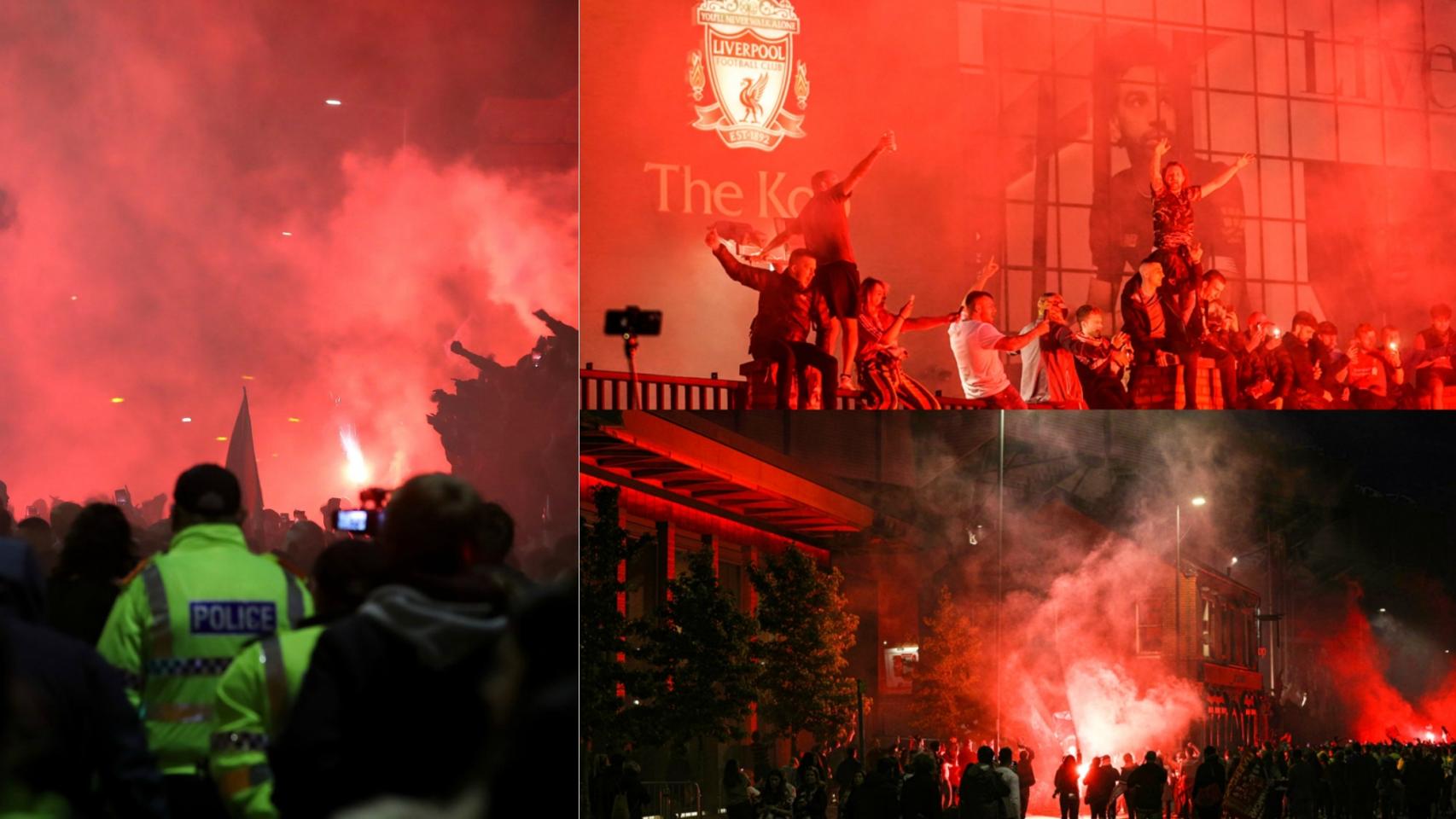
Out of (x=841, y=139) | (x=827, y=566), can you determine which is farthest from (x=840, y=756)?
(x=841, y=139)

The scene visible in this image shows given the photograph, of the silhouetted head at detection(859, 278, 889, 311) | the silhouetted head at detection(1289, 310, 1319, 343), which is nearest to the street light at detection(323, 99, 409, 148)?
the silhouetted head at detection(859, 278, 889, 311)

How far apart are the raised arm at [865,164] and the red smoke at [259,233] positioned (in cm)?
223

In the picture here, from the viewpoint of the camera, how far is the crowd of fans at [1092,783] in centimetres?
1020

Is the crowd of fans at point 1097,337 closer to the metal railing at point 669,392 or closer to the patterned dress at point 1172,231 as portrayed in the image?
the patterned dress at point 1172,231

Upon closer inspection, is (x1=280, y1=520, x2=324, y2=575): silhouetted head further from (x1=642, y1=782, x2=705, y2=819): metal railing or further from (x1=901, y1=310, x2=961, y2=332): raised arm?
(x1=901, y1=310, x2=961, y2=332): raised arm

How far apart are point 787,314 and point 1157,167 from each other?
3.27 meters

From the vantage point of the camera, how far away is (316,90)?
1195cm

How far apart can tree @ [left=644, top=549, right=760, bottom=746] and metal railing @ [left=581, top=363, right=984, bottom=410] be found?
1.13m

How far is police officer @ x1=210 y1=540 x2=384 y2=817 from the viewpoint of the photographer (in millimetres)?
3760

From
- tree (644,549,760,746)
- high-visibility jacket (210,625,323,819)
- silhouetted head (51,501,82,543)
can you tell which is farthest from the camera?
silhouetted head (51,501,82,543)

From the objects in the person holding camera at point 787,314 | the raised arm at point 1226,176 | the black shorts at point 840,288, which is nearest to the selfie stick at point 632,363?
the person holding camera at point 787,314

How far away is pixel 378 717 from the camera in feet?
10.5

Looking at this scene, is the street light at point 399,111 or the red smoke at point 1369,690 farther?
the street light at point 399,111

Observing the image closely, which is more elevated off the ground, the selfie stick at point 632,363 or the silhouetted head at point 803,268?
the silhouetted head at point 803,268
